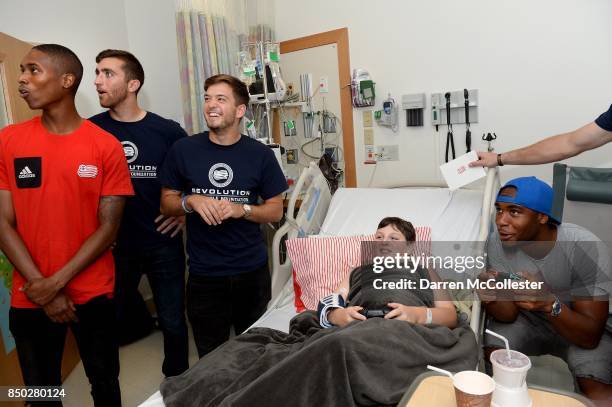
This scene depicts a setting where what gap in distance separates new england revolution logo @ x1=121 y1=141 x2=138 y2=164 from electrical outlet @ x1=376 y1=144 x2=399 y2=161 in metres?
1.78

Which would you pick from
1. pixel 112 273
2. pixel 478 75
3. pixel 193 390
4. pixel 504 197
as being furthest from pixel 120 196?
pixel 478 75

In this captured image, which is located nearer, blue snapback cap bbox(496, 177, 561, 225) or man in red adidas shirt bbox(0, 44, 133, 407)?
man in red adidas shirt bbox(0, 44, 133, 407)

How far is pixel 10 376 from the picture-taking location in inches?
85.7

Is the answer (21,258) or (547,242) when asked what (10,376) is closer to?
(21,258)

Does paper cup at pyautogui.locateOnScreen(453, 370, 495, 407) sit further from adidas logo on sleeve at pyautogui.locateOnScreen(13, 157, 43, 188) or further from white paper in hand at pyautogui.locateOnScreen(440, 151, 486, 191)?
adidas logo on sleeve at pyautogui.locateOnScreen(13, 157, 43, 188)

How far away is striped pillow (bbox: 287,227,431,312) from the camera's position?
7.30ft

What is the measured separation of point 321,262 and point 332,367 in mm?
967

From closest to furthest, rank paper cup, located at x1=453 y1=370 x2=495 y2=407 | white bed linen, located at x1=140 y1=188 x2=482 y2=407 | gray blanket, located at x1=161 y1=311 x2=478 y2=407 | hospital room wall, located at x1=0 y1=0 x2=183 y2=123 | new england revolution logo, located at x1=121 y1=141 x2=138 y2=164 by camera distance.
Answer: paper cup, located at x1=453 y1=370 x2=495 y2=407
gray blanket, located at x1=161 y1=311 x2=478 y2=407
new england revolution logo, located at x1=121 y1=141 x2=138 y2=164
white bed linen, located at x1=140 y1=188 x2=482 y2=407
hospital room wall, located at x1=0 y1=0 x2=183 y2=123

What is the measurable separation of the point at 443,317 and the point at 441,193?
0.99m

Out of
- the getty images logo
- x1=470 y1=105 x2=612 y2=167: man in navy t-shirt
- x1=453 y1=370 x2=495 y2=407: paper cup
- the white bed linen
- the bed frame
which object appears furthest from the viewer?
the white bed linen

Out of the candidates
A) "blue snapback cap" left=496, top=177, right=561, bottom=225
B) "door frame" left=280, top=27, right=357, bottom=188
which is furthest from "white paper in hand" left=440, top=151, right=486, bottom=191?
"door frame" left=280, top=27, right=357, bottom=188

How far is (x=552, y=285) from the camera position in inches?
71.0

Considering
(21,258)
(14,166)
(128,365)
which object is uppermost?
(14,166)

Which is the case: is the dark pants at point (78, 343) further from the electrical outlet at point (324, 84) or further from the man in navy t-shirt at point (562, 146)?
the electrical outlet at point (324, 84)
